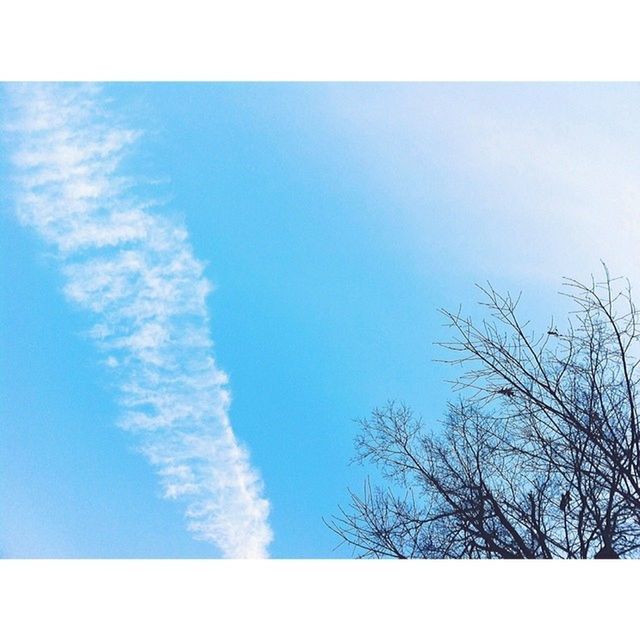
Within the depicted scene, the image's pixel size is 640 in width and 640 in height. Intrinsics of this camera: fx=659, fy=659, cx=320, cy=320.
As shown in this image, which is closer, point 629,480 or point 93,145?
point 629,480

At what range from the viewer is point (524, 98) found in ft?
18.5

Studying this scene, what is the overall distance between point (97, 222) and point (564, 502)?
191 inches
